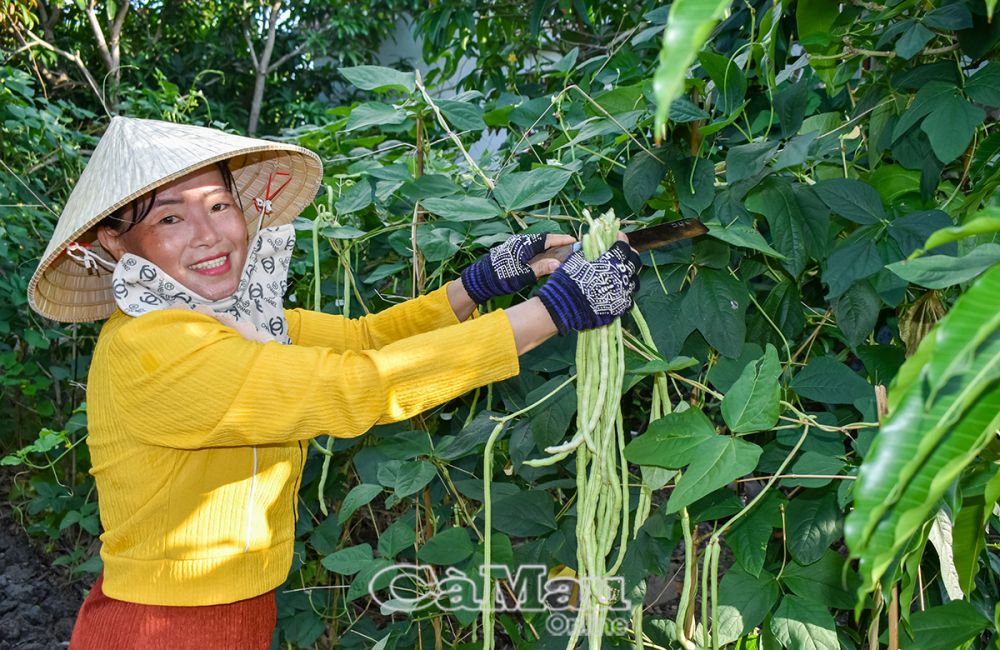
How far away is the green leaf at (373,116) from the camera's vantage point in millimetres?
1428

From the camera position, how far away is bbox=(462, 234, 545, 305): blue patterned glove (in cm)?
130

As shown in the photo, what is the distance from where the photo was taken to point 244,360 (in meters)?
1.11

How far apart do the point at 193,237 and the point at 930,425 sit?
3.48 ft

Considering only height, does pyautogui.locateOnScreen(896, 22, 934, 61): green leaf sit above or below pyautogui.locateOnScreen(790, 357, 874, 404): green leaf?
above

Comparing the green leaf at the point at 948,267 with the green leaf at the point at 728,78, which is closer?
the green leaf at the point at 948,267

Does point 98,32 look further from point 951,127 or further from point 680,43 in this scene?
point 680,43

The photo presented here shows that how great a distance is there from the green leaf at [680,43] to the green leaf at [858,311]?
2.52 feet

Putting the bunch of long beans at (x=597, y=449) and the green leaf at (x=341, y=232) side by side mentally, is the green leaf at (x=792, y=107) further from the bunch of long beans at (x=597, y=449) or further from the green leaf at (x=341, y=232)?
the green leaf at (x=341, y=232)

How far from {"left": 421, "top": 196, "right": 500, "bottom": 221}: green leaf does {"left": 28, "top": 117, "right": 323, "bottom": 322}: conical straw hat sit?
26 cm

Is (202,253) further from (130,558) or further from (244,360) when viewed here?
(130,558)

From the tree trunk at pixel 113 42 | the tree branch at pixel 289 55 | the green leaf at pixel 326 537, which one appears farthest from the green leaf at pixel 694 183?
the tree branch at pixel 289 55

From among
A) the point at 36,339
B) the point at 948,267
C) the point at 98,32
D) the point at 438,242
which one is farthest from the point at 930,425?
the point at 98,32

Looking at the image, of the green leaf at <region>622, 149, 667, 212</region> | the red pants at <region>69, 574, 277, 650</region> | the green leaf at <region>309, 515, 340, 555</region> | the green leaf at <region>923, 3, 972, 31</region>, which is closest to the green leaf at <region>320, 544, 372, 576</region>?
the red pants at <region>69, 574, 277, 650</region>

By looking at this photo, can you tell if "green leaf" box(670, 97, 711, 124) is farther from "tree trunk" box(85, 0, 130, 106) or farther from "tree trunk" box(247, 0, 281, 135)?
"tree trunk" box(247, 0, 281, 135)
